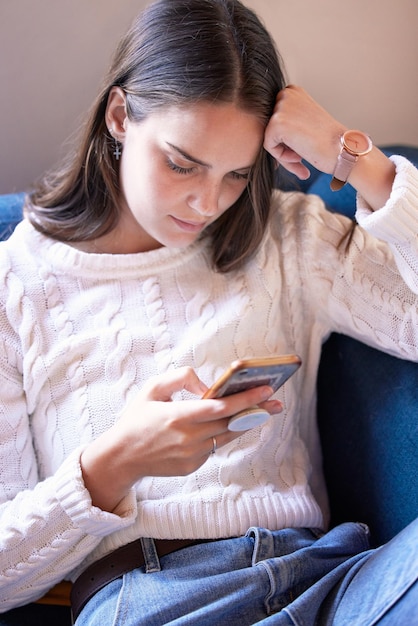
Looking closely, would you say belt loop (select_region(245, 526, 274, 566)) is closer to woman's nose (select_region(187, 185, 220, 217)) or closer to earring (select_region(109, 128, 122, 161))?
woman's nose (select_region(187, 185, 220, 217))

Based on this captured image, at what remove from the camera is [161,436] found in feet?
3.33

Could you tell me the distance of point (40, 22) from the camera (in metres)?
1.48

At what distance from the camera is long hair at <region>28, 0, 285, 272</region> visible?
3.54ft

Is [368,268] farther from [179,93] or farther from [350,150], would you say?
[179,93]

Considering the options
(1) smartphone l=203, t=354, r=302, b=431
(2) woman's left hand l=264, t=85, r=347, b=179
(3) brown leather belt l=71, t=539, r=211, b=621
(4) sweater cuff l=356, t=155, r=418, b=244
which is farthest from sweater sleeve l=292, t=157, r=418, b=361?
(3) brown leather belt l=71, t=539, r=211, b=621

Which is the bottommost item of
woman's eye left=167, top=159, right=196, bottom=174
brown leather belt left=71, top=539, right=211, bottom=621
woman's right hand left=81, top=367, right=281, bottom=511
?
brown leather belt left=71, top=539, right=211, bottom=621

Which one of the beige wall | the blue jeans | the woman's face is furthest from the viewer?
the beige wall

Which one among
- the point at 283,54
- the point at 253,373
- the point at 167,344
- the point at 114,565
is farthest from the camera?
the point at 283,54

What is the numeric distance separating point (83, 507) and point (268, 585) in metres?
0.30

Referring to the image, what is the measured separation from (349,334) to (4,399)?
0.62 meters

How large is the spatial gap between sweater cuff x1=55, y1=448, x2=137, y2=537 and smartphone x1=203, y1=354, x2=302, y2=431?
24 cm

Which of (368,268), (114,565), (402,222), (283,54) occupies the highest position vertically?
(283,54)

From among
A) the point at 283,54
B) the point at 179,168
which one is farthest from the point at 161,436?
Result: the point at 283,54

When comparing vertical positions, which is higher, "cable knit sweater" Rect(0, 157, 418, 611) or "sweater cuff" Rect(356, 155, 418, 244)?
"sweater cuff" Rect(356, 155, 418, 244)
